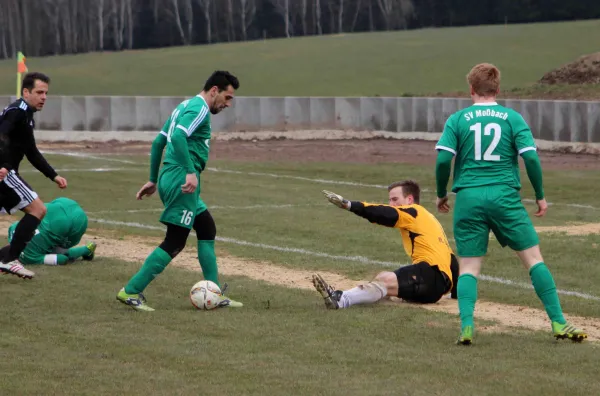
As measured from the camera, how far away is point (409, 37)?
204 feet

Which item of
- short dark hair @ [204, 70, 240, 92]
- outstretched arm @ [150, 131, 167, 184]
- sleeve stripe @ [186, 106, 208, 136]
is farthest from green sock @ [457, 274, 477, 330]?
outstretched arm @ [150, 131, 167, 184]

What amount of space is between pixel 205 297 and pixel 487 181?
112 inches

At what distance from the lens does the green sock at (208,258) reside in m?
10.2

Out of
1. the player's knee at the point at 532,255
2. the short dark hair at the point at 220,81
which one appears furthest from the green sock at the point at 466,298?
the short dark hair at the point at 220,81

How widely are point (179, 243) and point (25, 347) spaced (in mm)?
1917

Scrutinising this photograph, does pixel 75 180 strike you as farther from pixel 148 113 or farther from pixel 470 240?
pixel 470 240

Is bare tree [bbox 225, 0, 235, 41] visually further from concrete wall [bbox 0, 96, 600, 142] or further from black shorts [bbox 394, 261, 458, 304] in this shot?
black shorts [bbox 394, 261, 458, 304]

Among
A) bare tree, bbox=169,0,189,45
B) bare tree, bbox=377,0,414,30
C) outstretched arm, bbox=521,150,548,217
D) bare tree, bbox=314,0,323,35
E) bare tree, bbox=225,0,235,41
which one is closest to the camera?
outstretched arm, bbox=521,150,548,217

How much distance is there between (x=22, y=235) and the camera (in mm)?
11422

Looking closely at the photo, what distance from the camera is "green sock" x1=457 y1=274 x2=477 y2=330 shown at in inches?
329

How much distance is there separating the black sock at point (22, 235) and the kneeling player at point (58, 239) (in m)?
0.92

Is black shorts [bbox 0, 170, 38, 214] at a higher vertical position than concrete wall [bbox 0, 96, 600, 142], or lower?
higher

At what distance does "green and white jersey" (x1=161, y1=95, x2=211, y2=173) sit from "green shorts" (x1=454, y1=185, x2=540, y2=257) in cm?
231

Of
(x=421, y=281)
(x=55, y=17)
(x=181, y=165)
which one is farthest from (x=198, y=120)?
(x=55, y=17)
